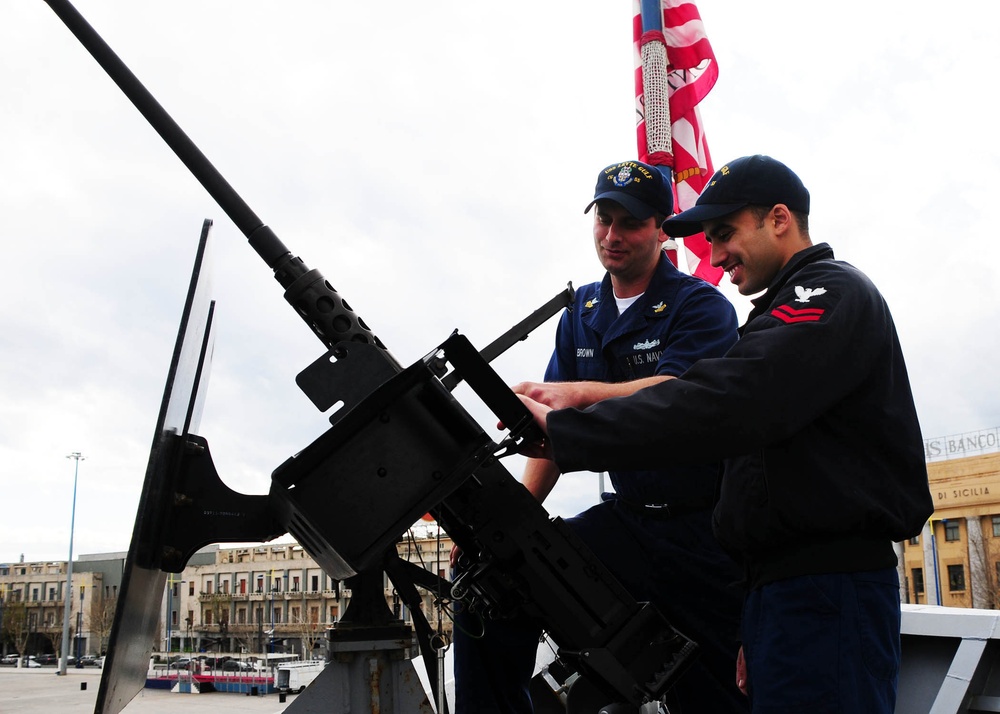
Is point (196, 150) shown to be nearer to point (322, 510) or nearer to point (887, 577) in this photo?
point (322, 510)

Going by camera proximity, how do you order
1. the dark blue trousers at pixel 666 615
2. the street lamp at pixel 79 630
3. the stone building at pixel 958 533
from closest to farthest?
the dark blue trousers at pixel 666 615 < the stone building at pixel 958 533 < the street lamp at pixel 79 630

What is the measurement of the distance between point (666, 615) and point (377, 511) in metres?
1.36

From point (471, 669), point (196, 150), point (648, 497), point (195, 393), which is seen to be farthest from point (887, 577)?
point (196, 150)

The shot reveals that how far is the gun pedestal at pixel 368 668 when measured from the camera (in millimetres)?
2301

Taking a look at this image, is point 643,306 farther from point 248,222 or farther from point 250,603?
point 250,603

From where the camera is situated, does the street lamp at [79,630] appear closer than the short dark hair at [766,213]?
No

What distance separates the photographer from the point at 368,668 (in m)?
2.37

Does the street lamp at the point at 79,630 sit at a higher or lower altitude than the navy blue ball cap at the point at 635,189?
higher

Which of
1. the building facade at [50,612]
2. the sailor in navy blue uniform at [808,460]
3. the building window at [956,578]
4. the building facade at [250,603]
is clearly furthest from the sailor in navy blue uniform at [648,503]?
the building facade at [50,612]

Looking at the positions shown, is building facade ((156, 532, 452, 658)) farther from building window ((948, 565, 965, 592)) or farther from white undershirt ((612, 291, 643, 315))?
white undershirt ((612, 291, 643, 315))

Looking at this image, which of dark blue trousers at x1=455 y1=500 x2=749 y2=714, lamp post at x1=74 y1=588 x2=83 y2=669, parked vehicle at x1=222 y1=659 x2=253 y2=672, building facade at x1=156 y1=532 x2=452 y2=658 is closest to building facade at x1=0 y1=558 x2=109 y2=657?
lamp post at x1=74 y1=588 x2=83 y2=669

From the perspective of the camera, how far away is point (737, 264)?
2.61m

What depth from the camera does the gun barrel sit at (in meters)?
2.70

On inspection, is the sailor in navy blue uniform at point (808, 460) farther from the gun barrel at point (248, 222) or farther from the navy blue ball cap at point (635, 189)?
the navy blue ball cap at point (635, 189)
